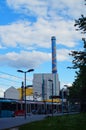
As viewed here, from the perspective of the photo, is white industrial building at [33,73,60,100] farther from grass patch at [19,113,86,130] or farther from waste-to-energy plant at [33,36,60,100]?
grass patch at [19,113,86,130]

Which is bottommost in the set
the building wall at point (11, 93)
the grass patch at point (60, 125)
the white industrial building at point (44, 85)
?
the grass patch at point (60, 125)

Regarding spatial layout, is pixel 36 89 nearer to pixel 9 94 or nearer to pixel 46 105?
pixel 9 94

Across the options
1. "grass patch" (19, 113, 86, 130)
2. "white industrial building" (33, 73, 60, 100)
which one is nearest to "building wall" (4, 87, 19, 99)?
"white industrial building" (33, 73, 60, 100)

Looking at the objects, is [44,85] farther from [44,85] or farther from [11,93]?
[11,93]

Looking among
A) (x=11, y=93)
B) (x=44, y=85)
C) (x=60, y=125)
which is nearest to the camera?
(x=60, y=125)

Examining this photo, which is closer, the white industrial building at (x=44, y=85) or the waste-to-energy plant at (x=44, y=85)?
the waste-to-energy plant at (x=44, y=85)

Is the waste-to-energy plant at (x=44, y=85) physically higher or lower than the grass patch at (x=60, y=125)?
higher

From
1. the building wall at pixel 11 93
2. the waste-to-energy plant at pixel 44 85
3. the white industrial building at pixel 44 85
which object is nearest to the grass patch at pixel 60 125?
the waste-to-energy plant at pixel 44 85

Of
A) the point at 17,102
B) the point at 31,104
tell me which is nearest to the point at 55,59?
the point at 31,104

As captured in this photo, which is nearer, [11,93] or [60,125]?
[60,125]

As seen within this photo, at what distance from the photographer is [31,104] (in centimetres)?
11781

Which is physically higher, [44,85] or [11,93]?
[44,85]

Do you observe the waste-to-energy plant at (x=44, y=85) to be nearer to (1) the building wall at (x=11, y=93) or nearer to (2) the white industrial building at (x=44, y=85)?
(2) the white industrial building at (x=44, y=85)

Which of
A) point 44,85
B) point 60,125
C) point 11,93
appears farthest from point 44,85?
point 60,125
